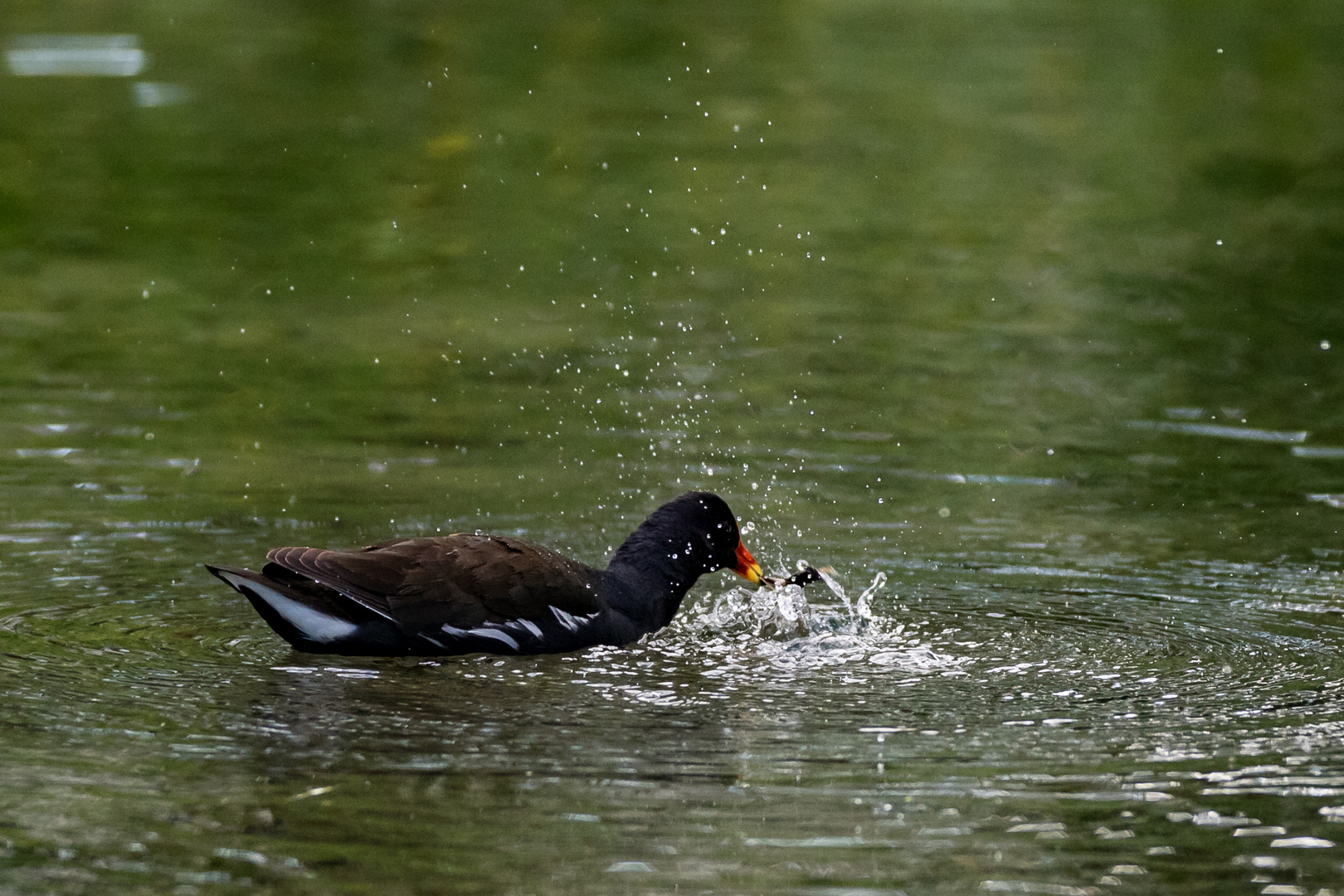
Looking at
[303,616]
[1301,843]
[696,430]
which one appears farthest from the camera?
[696,430]

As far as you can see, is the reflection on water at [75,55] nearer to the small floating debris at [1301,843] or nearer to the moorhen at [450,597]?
the moorhen at [450,597]

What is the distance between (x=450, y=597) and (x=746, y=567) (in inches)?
58.6

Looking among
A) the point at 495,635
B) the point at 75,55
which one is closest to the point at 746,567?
the point at 495,635

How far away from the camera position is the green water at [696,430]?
490cm

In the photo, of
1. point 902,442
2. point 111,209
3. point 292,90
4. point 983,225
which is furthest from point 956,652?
point 292,90

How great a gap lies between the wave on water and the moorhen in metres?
0.28

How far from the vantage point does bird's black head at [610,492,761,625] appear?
7113 mm

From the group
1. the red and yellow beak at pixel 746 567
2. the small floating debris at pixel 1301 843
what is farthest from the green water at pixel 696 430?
the red and yellow beak at pixel 746 567

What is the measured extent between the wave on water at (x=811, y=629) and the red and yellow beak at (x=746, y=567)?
0.08m

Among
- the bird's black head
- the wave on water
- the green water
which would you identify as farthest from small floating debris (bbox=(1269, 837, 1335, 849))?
the bird's black head

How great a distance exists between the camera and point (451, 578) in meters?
6.48

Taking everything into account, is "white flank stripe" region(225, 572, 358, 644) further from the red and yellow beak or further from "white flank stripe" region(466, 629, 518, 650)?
the red and yellow beak

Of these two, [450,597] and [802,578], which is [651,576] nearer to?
[802,578]

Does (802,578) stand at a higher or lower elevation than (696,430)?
lower
